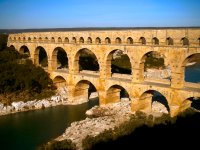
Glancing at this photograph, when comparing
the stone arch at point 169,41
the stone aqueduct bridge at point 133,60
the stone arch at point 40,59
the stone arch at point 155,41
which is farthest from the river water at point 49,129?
the stone arch at point 40,59

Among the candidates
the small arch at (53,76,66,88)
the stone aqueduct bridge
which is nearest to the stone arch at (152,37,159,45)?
the stone aqueduct bridge

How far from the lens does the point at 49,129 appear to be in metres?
28.4

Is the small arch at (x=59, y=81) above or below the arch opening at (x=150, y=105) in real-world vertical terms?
above

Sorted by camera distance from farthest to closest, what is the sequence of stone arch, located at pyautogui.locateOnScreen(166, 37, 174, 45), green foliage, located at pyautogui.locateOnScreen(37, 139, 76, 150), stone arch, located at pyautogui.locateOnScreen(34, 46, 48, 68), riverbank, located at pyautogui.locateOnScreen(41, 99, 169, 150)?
stone arch, located at pyautogui.locateOnScreen(34, 46, 48, 68) → stone arch, located at pyautogui.locateOnScreen(166, 37, 174, 45) → riverbank, located at pyautogui.locateOnScreen(41, 99, 169, 150) → green foliage, located at pyautogui.locateOnScreen(37, 139, 76, 150)

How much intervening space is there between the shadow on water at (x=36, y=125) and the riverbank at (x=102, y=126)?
1.73 m

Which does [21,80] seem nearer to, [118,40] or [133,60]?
[118,40]

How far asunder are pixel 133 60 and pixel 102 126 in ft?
23.2

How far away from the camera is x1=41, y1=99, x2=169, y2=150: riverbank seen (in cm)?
Answer: 2273

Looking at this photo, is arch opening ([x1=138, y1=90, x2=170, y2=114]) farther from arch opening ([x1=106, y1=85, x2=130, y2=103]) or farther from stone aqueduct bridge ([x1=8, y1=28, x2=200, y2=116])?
arch opening ([x1=106, y1=85, x2=130, y2=103])

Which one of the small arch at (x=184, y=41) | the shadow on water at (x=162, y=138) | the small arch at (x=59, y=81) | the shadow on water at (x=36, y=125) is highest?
the small arch at (x=184, y=41)

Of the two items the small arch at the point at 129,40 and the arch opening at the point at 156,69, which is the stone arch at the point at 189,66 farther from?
the small arch at the point at 129,40

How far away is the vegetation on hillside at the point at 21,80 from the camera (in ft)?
111

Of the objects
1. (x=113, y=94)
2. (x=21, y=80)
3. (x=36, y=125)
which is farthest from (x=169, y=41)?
(x=21, y=80)

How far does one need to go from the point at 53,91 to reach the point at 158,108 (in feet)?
44.4
